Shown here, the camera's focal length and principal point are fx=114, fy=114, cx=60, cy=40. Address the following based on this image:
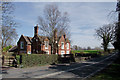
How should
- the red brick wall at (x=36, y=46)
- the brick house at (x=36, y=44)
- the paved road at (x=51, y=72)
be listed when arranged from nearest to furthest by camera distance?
the paved road at (x=51, y=72) < the brick house at (x=36, y=44) < the red brick wall at (x=36, y=46)

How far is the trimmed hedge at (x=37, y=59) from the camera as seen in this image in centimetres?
1766

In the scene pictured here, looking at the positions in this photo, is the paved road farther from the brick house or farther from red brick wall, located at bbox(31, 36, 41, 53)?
red brick wall, located at bbox(31, 36, 41, 53)

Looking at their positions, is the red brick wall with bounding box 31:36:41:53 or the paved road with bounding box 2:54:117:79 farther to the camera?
the red brick wall with bounding box 31:36:41:53

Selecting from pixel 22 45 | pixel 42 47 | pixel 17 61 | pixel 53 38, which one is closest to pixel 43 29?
pixel 53 38

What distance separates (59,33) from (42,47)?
665 centimetres

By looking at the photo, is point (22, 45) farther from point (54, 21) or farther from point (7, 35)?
point (7, 35)

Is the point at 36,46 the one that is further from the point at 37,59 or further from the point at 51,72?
the point at 51,72

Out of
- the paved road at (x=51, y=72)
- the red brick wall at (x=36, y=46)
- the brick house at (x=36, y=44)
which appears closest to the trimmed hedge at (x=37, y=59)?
the paved road at (x=51, y=72)

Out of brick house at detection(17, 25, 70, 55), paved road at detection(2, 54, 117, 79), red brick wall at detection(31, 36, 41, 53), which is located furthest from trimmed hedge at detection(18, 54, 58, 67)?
red brick wall at detection(31, 36, 41, 53)

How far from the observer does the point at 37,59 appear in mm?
19594

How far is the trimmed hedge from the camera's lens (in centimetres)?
1766

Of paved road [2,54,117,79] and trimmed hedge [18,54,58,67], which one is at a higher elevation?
trimmed hedge [18,54,58,67]

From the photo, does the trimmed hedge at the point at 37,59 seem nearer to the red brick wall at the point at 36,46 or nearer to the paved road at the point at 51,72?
the paved road at the point at 51,72

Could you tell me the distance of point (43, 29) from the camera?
27562 millimetres
